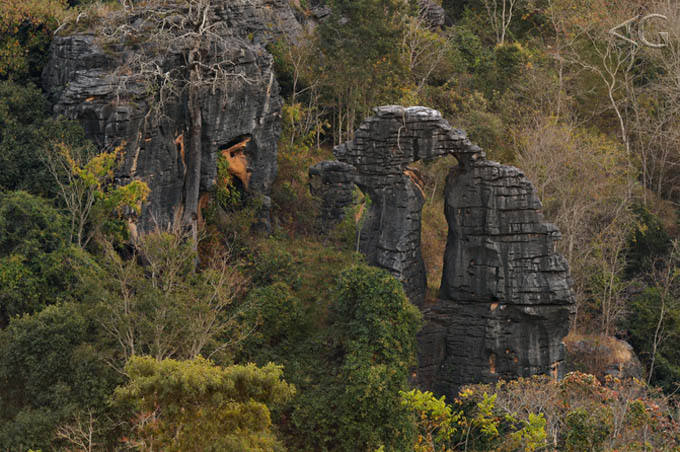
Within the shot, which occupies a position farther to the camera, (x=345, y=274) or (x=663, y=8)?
(x=663, y=8)

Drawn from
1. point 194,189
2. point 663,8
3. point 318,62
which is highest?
point 663,8

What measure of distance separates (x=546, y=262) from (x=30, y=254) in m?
14.6

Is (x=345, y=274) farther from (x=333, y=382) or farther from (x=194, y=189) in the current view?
(x=194, y=189)

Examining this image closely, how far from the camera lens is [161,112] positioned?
25734mm

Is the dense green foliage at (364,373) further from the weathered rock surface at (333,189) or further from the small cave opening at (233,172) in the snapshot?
the weathered rock surface at (333,189)

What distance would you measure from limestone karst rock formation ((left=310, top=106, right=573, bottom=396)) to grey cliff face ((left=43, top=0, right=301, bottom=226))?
569 centimetres

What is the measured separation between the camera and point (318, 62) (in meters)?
36.2

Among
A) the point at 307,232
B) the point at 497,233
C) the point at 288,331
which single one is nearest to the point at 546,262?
the point at 497,233

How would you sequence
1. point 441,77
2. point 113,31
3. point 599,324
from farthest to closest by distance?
point 441,77, point 599,324, point 113,31

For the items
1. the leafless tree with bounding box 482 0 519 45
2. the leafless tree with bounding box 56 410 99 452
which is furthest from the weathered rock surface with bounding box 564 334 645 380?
the leafless tree with bounding box 482 0 519 45

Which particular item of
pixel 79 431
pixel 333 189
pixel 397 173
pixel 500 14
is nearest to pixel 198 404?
pixel 79 431

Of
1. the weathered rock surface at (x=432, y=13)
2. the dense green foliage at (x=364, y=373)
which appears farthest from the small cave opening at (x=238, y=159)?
the weathered rock surface at (x=432, y=13)

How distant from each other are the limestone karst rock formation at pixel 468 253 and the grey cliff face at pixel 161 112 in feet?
18.7

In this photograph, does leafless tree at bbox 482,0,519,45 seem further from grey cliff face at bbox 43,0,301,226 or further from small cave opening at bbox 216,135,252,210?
small cave opening at bbox 216,135,252,210
